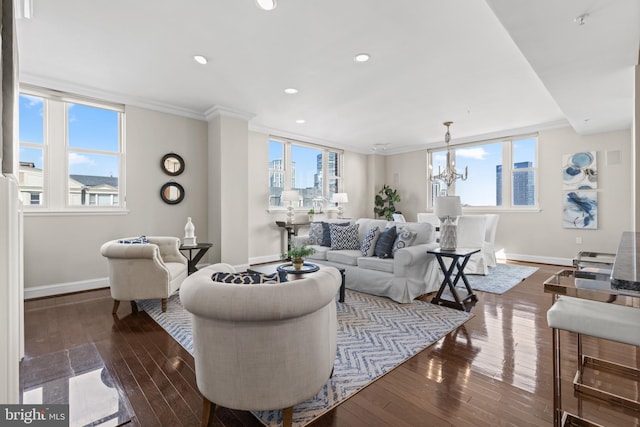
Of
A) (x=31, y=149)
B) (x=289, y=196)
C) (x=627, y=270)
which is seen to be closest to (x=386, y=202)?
(x=289, y=196)

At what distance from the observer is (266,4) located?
2332mm

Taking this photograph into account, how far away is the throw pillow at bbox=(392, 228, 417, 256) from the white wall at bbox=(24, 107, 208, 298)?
10.8 feet

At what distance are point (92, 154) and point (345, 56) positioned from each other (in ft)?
12.1

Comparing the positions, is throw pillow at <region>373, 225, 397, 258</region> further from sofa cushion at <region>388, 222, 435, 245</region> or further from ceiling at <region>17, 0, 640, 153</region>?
ceiling at <region>17, 0, 640, 153</region>

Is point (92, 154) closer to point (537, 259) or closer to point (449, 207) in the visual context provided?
point (449, 207)

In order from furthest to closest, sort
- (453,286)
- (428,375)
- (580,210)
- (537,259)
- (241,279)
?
1. (537,259)
2. (580,210)
3. (453,286)
4. (428,375)
5. (241,279)

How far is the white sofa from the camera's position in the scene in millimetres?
3406

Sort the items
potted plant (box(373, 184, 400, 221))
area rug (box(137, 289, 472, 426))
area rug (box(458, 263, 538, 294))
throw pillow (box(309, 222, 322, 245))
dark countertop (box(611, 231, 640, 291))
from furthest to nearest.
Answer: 1. potted plant (box(373, 184, 400, 221))
2. throw pillow (box(309, 222, 322, 245))
3. area rug (box(458, 263, 538, 294))
4. area rug (box(137, 289, 472, 426))
5. dark countertop (box(611, 231, 640, 291))

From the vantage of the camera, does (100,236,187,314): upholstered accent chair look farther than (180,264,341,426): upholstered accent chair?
Yes

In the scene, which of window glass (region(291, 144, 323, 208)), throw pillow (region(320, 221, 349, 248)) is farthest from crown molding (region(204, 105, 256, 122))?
throw pillow (region(320, 221, 349, 248))

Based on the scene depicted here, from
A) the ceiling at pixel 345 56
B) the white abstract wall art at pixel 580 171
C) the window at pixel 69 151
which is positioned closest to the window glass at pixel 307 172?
the ceiling at pixel 345 56

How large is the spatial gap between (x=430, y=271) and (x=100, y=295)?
427cm

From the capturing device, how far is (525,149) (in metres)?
6.09

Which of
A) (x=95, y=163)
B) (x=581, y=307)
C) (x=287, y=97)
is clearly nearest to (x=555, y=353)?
(x=581, y=307)
